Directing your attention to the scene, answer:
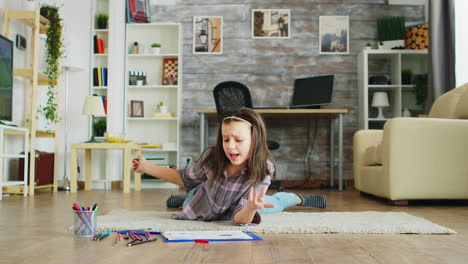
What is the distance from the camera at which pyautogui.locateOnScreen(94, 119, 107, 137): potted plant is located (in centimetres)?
534

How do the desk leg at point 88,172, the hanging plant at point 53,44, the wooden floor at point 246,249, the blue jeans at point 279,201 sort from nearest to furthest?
1. the wooden floor at point 246,249
2. the blue jeans at point 279,201
3. the hanging plant at point 53,44
4. the desk leg at point 88,172

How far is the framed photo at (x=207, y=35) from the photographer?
553 cm

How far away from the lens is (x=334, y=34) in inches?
217

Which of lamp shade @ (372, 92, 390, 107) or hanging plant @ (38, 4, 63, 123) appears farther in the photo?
lamp shade @ (372, 92, 390, 107)

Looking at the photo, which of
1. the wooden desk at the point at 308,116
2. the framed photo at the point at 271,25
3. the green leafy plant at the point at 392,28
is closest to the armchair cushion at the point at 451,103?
the wooden desk at the point at 308,116

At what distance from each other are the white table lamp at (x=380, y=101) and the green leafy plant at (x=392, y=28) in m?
0.65

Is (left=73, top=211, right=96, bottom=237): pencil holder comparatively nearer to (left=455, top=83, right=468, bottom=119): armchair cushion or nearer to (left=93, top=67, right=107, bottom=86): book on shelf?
(left=455, top=83, right=468, bottom=119): armchair cushion

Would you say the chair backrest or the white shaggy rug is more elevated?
the chair backrest

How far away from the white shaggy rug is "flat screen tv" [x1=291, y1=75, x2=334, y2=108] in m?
2.90

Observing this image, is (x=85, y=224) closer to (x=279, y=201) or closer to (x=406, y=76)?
(x=279, y=201)

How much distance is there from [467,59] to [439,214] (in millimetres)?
2352

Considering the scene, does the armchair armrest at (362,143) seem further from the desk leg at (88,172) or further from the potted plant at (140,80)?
the desk leg at (88,172)

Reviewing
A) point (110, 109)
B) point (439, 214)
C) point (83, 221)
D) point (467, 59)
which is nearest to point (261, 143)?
point (83, 221)

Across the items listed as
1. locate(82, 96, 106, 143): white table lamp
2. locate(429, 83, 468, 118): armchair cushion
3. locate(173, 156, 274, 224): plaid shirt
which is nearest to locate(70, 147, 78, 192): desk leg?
locate(82, 96, 106, 143): white table lamp
